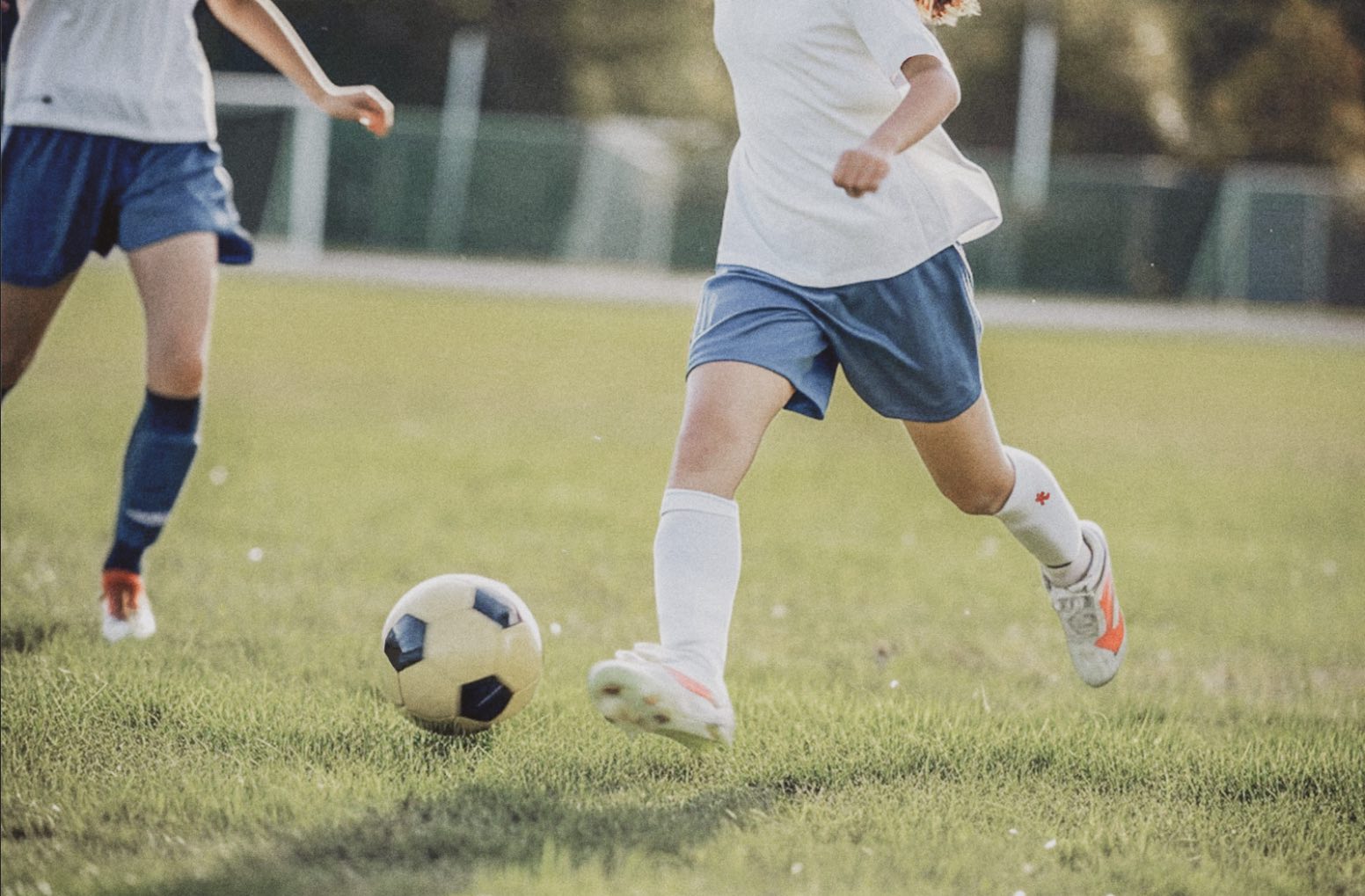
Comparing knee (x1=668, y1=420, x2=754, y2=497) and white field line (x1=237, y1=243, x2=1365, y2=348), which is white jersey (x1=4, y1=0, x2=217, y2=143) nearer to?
knee (x1=668, y1=420, x2=754, y2=497)

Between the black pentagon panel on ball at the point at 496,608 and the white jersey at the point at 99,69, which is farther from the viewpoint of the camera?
the white jersey at the point at 99,69

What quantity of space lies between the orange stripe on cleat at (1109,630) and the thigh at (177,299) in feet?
7.42

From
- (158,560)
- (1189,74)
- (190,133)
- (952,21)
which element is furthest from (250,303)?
(1189,74)

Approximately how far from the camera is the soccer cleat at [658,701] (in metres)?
2.72

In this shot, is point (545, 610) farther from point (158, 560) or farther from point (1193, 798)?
point (1193, 798)

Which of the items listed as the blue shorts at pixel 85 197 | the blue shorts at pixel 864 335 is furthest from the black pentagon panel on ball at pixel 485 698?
the blue shorts at pixel 85 197

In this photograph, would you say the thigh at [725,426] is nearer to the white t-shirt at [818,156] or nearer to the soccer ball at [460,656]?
the white t-shirt at [818,156]

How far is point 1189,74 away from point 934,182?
3026 cm

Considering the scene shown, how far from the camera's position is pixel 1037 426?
34.2 feet

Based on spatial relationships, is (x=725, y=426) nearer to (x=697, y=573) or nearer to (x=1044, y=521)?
(x=697, y=573)

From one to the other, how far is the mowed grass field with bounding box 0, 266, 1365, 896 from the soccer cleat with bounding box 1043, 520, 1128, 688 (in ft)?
0.39

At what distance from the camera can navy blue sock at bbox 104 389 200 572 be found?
4.02 metres

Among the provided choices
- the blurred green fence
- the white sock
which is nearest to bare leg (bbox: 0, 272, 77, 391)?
the white sock

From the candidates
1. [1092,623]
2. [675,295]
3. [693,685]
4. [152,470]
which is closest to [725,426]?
[693,685]
